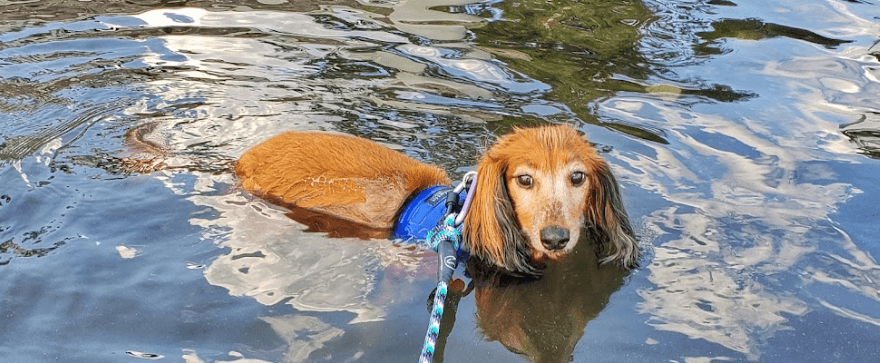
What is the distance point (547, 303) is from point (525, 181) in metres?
0.74

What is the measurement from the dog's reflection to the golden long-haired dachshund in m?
0.10

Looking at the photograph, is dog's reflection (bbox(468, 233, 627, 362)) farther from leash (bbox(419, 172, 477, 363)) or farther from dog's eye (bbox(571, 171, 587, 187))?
dog's eye (bbox(571, 171, 587, 187))

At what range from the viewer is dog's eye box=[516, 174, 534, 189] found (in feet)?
16.2

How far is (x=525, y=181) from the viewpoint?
16.3 ft

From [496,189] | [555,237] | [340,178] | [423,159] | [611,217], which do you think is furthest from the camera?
[423,159]

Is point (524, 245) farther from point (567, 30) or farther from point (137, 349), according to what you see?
point (567, 30)

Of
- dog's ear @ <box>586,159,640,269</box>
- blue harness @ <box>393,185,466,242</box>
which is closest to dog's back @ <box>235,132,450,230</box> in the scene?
blue harness @ <box>393,185,466,242</box>

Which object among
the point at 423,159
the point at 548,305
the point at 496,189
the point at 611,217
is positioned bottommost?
the point at 548,305

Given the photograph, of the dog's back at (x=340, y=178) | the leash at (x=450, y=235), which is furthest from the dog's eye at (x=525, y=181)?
the dog's back at (x=340, y=178)

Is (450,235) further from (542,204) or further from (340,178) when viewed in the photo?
(340,178)

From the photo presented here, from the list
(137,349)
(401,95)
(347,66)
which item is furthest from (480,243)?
(347,66)

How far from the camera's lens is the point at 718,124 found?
7543mm

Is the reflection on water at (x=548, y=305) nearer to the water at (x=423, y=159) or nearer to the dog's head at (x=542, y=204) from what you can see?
the water at (x=423, y=159)

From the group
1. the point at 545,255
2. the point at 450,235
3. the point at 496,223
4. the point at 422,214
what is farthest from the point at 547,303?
the point at 422,214
